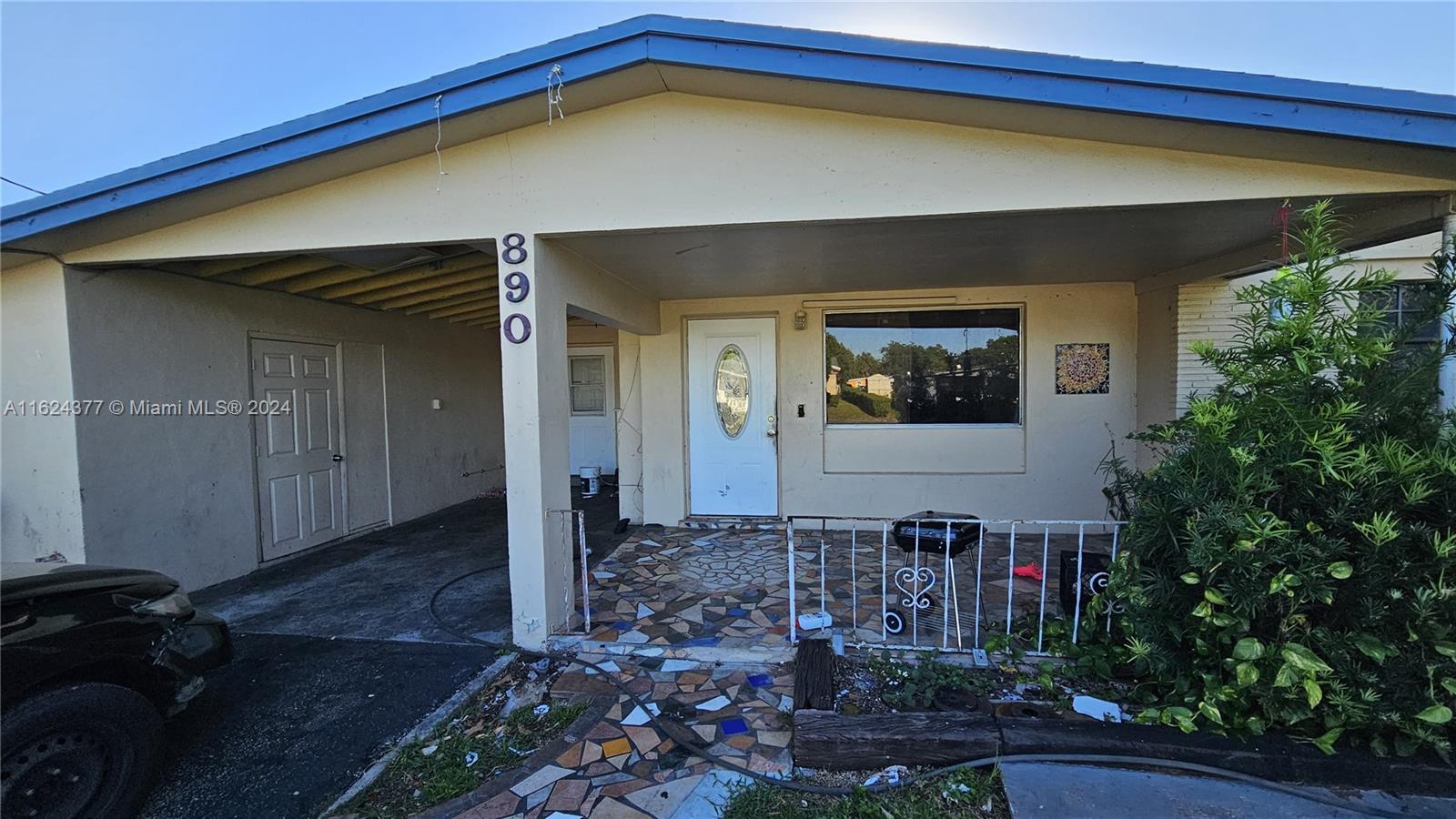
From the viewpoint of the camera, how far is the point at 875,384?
6.42 meters

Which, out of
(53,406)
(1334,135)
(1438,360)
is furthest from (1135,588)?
(53,406)

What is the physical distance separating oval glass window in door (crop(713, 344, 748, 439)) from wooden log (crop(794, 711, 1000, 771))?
14.2 feet

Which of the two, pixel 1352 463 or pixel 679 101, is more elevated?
pixel 679 101

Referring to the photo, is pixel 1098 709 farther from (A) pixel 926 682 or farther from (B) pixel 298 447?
(B) pixel 298 447

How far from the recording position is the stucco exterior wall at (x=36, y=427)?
4020 millimetres

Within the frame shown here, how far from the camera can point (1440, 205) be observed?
9.61ft

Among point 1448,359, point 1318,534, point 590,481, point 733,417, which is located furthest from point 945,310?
point 590,481

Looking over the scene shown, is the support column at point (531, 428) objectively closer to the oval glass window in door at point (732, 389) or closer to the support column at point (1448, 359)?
the oval glass window in door at point (732, 389)

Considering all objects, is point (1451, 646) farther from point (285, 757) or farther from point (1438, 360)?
point (285, 757)

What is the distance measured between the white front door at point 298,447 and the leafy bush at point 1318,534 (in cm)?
708

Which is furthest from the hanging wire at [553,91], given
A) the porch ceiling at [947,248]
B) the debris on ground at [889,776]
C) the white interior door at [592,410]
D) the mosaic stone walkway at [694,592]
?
the white interior door at [592,410]

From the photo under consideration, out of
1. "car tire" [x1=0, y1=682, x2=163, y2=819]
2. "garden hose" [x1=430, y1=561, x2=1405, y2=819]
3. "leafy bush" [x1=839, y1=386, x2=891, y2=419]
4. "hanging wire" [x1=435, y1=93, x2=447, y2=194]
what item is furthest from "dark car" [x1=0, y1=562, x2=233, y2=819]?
"leafy bush" [x1=839, y1=386, x2=891, y2=419]

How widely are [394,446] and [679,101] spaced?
588 cm

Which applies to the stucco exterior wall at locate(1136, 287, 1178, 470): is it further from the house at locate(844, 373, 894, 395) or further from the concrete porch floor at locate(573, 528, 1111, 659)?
the house at locate(844, 373, 894, 395)
